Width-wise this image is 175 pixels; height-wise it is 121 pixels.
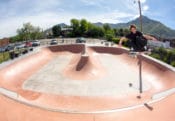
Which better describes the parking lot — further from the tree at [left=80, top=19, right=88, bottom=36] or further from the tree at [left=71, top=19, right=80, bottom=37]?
the tree at [left=71, top=19, right=80, bottom=37]

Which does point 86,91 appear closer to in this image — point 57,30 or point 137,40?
point 137,40

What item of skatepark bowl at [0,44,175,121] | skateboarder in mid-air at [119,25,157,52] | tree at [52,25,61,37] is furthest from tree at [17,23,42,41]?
skateboarder in mid-air at [119,25,157,52]

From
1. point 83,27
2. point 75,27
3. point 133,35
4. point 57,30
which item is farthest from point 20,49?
point 57,30

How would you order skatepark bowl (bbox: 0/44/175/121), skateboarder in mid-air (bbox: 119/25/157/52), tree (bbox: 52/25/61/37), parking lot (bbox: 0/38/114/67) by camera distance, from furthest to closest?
tree (bbox: 52/25/61/37)
parking lot (bbox: 0/38/114/67)
skatepark bowl (bbox: 0/44/175/121)
skateboarder in mid-air (bbox: 119/25/157/52)

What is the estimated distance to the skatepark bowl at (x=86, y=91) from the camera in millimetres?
9281

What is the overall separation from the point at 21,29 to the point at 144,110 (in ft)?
218

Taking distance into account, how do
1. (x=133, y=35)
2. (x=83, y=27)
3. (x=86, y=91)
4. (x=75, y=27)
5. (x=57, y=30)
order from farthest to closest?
(x=57, y=30), (x=75, y=27), (x=83, y=27), (x=86, y=91), (x=133, y=35)

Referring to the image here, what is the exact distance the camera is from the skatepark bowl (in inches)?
365

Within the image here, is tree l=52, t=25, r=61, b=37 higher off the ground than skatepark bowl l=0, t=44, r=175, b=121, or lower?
higher

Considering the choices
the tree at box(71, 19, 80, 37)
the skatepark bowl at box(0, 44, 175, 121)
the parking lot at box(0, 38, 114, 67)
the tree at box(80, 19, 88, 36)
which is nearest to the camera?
the skatepark bowl at box(0, 44, 175, 121)

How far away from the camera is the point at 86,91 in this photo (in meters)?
17.4

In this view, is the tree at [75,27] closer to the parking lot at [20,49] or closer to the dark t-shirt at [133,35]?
the parking lot at [20,49]

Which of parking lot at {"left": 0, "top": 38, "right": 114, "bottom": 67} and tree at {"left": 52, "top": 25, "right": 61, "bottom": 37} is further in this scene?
tree at {"left": 52, "top": 25, "right": 61, "bottom": 37}

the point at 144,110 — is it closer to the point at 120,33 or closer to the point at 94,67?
the point at 94,67
